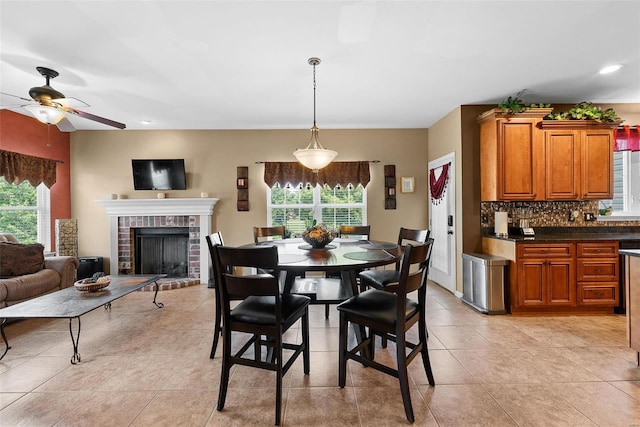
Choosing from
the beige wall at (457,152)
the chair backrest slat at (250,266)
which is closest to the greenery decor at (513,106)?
the beige wall at (457,152)

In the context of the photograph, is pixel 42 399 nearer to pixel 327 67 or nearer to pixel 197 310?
pixel 197 310

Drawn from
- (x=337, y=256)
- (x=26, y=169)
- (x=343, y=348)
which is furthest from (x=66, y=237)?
(x=343, y=348)

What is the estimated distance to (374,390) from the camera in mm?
2047

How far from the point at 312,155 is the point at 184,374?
6.67 ft

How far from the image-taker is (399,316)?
1.80m

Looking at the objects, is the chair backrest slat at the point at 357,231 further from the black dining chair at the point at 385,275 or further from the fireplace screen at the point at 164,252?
the fireplace screen at the point at 164,252

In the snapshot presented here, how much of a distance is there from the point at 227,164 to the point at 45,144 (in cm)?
258

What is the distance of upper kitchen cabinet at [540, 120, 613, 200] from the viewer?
3697 millimetres

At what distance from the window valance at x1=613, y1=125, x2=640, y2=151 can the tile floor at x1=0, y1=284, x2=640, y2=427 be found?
2.31 metres

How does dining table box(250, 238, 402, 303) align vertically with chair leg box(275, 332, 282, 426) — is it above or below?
above

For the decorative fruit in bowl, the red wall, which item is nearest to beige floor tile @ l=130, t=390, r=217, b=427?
the decorative fruit in bowl

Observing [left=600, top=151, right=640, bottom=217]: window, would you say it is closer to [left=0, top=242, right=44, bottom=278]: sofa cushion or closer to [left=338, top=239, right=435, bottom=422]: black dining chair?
[left=338, top=239, right=435, bottom=422]: black dining chair

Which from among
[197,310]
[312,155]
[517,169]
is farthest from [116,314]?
[517,169]

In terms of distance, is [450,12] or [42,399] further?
[450,12]
